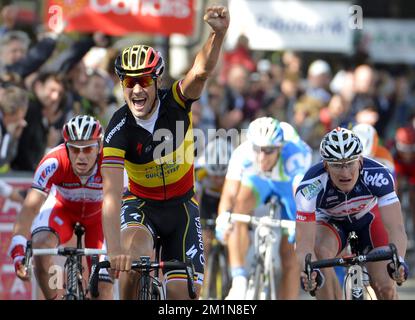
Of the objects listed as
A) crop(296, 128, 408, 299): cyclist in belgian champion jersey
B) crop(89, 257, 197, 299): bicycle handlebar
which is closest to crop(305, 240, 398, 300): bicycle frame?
crop(296, 128, 408, 299): cyclist in belgian champion jersey

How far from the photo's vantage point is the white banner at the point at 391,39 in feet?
69.1

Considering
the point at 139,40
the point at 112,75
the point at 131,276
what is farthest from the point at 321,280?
the point at 139,40

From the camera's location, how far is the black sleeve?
1357cm

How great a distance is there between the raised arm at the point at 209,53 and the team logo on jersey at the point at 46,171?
6.12 feet

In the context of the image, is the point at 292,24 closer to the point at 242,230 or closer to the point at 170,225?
the point at 242,230

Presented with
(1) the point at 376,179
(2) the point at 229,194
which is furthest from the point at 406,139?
(1) the point at 376,179

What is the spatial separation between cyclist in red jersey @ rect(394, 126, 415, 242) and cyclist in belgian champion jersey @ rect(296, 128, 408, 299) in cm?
679

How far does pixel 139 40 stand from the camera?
716 inches

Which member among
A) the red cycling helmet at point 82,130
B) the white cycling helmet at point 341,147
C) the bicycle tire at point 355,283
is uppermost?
the red cycling helmet at point 82,130

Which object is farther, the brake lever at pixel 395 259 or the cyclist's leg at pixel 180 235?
the cyclist's leg at pixel 180 235

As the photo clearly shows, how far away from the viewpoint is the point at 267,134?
1123 cm

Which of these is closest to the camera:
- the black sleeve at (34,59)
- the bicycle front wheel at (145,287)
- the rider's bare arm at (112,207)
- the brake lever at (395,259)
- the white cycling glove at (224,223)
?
the rider's bare arm at (112,207)

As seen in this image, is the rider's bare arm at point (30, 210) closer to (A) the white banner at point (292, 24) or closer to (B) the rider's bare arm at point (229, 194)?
(B) the rider's bare arm at point (229, 194)

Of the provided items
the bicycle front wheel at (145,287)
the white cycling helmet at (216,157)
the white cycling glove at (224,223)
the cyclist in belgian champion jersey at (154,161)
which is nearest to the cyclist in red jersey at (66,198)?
the cyclist in belgian champion jersey at (154,161)
